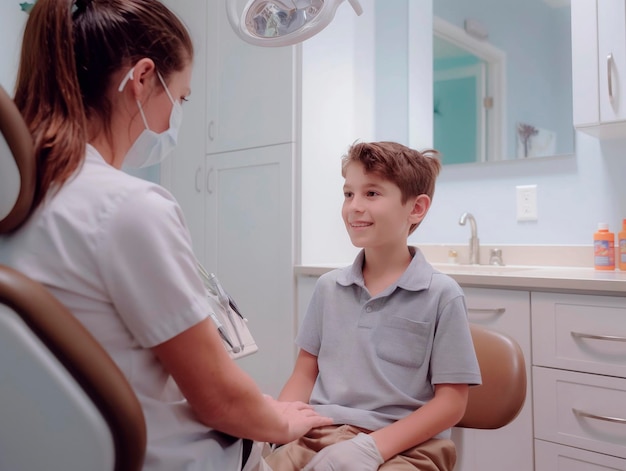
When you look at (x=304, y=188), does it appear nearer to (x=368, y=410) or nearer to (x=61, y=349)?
(x=368, y=410)

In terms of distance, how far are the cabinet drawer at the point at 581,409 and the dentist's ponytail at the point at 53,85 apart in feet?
4.39

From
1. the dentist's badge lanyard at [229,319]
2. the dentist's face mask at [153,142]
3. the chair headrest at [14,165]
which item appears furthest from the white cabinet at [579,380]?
the chair headrest at [14,165]

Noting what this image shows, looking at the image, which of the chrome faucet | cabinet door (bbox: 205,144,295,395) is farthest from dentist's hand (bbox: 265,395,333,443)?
the chrome faucet

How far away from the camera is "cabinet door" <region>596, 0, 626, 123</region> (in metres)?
1.68

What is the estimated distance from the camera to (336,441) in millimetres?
970

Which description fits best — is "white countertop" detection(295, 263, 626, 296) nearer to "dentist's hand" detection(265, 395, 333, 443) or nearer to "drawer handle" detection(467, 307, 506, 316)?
"drawer handle" detection(467, 307, 506, 316)

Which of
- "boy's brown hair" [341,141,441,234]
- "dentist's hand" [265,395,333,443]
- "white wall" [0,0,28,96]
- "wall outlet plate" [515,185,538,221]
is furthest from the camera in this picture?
"white wall" [0,0,28,96]

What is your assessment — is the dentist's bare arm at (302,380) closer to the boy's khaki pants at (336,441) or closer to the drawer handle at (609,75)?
the boy's khaki pants at (336,441)

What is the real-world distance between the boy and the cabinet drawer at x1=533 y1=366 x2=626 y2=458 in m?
0.61

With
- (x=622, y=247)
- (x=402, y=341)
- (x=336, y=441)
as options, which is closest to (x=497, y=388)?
(x=402, y=341)

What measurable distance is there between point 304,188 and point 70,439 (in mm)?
1776

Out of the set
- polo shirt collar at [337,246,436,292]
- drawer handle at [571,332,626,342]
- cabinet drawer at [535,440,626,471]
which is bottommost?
cabinet drawer at [535,440,626,471]

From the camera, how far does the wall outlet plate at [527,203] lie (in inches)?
84.8

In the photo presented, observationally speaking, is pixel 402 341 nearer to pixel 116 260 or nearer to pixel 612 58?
pixel 116 260
